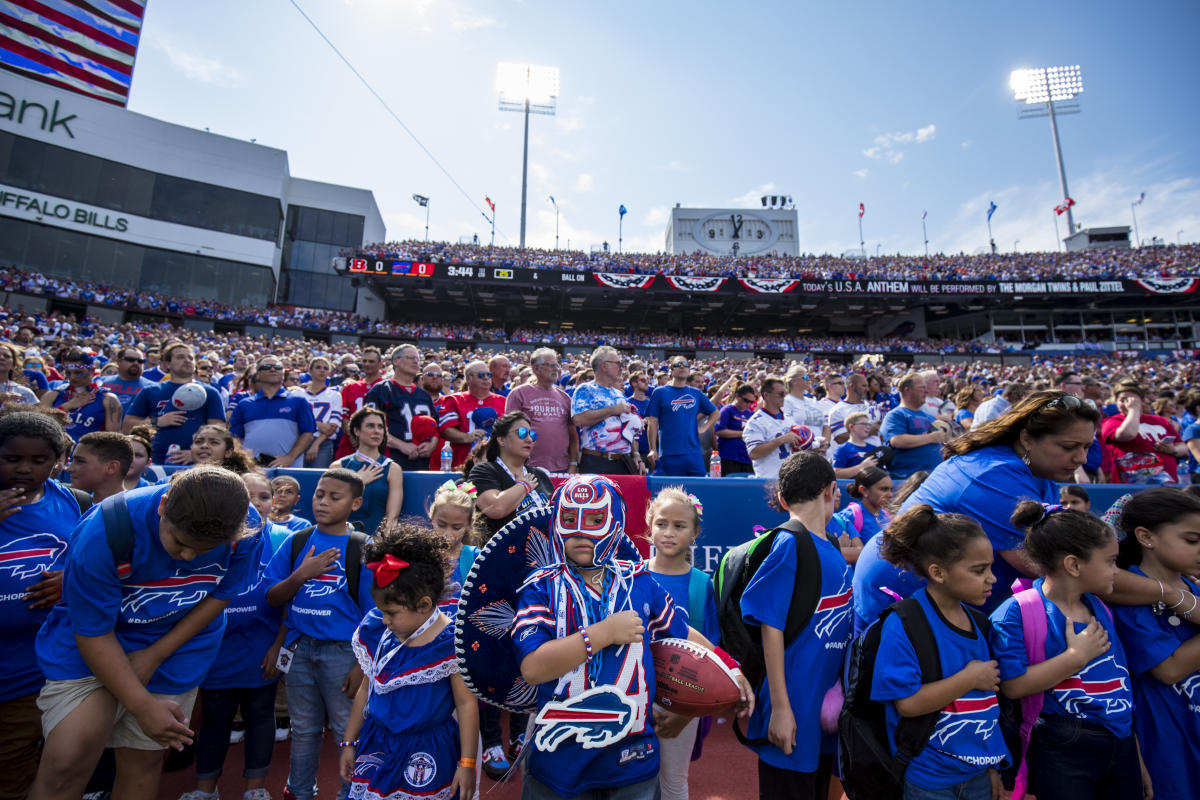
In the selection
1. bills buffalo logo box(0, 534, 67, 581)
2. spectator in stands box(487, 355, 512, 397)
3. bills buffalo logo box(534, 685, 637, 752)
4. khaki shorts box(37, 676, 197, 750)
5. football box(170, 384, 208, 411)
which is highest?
spectator in stands box(487, 355, 512, 397)

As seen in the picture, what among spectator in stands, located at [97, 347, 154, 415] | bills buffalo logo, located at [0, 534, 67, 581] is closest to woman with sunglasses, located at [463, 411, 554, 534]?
bills buffalo logo, located at [0, 534, 67, 581]

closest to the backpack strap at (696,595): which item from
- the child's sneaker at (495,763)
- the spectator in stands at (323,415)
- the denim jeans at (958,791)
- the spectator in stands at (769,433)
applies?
the denim jeans at (958,791)

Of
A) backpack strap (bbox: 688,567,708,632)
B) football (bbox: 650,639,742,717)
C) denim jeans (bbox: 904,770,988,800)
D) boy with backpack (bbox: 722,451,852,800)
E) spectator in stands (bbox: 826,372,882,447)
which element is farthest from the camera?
spectator in stands (bbox: 826,372,882,447)

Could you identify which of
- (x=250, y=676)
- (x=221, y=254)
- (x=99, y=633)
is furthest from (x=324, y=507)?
(x=221, y=254)

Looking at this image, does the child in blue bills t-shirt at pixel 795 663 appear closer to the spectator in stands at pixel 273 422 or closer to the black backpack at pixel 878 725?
the black backpack at pixel 878 725

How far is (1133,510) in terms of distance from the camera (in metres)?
2.62

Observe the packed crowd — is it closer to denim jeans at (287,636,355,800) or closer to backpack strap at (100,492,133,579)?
denim jeans at (287,636,355,800)

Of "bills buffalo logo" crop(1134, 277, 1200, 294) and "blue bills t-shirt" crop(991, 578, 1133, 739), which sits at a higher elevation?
"bills buffalo logo" crop(1134, 277, 1200, 294)

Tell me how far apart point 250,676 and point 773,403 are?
5.05m

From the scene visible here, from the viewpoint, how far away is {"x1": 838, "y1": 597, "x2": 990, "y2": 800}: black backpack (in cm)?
217

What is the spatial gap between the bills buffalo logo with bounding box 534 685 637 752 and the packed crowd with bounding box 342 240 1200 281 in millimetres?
33689

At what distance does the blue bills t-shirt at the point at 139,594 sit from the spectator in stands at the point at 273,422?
319cm

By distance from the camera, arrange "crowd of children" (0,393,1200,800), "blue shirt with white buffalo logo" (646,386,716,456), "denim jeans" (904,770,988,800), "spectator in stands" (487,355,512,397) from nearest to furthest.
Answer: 1. "crowd of children" (0,393,1200,800)
2. "denim jeans" (904,770,988,800)
3. "blue shirt with white buffalo logo" (646,386,716,456)
4. "spectator in stands" (487,355,512,397)

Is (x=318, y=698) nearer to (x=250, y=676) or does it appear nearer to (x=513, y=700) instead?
(x=250, y=676)
